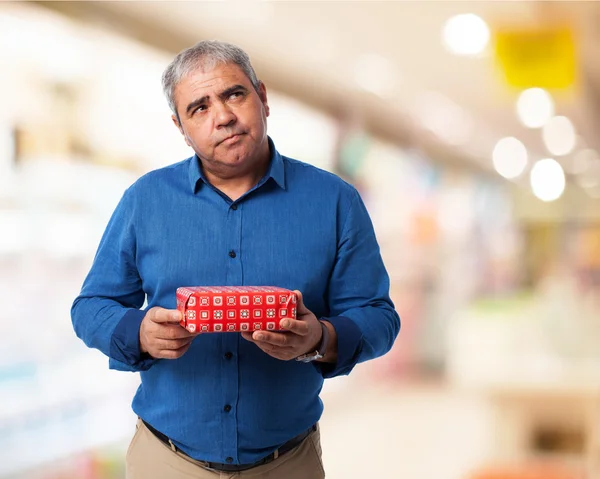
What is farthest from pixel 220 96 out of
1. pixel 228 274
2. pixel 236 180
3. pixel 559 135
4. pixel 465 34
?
pixel 559 135

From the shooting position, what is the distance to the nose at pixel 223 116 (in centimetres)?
148

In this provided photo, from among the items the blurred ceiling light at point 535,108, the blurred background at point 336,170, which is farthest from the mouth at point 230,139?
the blurred ceiling light at point 535,108

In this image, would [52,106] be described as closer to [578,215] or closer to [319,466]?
[319,466]

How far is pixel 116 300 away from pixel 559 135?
9655mm

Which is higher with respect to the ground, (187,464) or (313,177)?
(313,177)

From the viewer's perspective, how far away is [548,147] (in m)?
11.8

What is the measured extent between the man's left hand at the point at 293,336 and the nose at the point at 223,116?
0.34 m

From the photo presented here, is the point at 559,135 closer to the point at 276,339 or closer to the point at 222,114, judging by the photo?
the point at 222,114

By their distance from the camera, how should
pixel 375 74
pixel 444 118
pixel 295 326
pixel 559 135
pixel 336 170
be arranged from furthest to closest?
pixel 559 135
pixel 444 118
pixel 336 170
pixel 375 74
pixel 295 326

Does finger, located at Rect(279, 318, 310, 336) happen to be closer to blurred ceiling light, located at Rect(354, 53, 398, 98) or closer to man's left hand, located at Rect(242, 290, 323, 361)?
man's left hand, located at Rect(242, 290, 323, 361)

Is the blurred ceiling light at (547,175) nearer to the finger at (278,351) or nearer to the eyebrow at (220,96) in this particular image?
the eyebrow at (220,96)

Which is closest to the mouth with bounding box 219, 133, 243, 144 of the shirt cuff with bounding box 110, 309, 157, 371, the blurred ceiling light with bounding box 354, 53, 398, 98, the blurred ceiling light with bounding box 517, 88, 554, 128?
the shirt cuff with bounding box 110, 309, 157, 371

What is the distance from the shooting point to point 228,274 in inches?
60.7

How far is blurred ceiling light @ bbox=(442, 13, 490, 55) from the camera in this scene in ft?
16.5
